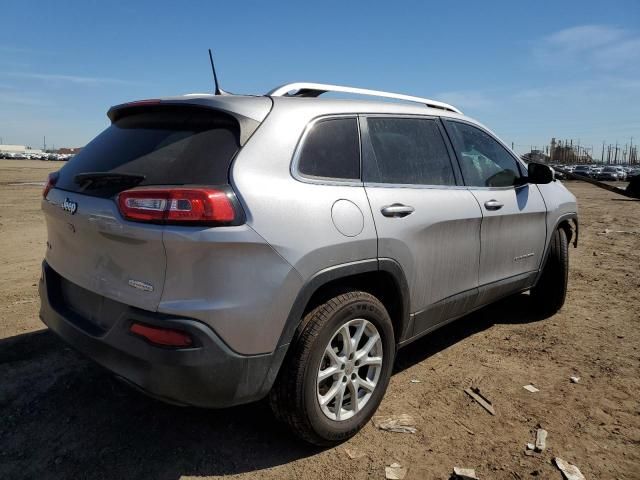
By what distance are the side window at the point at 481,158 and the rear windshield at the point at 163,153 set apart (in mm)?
1911

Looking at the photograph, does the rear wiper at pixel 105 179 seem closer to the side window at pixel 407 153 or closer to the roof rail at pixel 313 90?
the roof rail at pixel 313 90

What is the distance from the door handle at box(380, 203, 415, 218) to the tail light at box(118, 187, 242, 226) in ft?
3.06

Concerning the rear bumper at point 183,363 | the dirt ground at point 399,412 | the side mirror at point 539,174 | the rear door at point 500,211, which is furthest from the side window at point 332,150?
the side mirror at point 539,174

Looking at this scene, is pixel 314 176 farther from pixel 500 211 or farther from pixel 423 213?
pixel 500 211

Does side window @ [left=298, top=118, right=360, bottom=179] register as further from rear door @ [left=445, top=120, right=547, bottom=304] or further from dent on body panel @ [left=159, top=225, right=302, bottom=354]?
rear door @ [left=445, top=120, right=547, bottom=304]

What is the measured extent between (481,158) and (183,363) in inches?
109

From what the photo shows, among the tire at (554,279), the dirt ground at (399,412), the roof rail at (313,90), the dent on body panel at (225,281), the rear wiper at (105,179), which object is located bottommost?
the dirt ground at (399,412)

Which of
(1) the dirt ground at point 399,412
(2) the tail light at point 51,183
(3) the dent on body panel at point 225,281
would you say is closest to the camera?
(3) the dent on body panel at point 225,281

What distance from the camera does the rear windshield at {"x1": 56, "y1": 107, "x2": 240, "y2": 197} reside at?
2.19 metres

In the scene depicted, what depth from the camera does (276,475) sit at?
2410 mm

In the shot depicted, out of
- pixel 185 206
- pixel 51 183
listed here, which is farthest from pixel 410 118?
pixel 51 183

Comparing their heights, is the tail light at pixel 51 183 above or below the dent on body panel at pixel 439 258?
above

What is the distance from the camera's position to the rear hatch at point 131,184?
7.00 ft

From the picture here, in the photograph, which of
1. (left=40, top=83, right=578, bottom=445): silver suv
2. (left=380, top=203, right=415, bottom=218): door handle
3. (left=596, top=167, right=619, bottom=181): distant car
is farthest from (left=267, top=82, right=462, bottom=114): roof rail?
(left=596, top=167, right=619, bottom=181): distant car
